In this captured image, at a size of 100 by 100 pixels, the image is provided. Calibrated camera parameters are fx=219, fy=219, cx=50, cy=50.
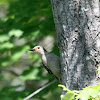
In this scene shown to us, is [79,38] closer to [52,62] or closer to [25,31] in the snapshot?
[52,62]

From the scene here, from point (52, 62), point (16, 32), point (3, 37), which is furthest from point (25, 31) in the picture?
point (52, 62)

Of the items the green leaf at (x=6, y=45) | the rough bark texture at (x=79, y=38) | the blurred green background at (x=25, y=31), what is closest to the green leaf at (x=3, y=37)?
the blurred green background at (x=25, y=31)

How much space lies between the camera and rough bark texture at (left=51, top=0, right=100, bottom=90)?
3385mm

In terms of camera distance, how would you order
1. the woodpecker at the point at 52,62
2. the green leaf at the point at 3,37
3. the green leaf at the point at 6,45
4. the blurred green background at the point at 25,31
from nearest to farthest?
the woodpecker at the point at 52,62 < the blurred green background at the point at 25,31 < the green leaf at the point at 3,37 < the green leaf at the point at 6,45

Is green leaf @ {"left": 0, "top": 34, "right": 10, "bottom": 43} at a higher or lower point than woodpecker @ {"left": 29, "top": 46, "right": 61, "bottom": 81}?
higher

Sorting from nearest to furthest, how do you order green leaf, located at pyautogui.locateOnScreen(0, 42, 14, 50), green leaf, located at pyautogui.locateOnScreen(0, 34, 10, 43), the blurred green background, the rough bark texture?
the rough bark texture → the blurred green background → green leaf, located at pyautogui.locateOnScreen(0, 34, 10, 43) → green leaf, located at pyautogui.locateOnScreen(0, 42, 14, 50)

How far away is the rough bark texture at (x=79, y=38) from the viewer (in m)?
3.38

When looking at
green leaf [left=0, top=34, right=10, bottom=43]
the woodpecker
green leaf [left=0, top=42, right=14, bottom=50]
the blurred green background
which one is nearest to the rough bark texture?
the woodpecker

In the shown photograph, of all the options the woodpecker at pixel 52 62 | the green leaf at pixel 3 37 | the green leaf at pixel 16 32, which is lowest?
the woodpecker at pixel 52 62

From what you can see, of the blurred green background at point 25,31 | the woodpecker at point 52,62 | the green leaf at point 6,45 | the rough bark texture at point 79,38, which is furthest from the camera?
the green leaf at point 6,45

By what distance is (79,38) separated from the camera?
11.4ft

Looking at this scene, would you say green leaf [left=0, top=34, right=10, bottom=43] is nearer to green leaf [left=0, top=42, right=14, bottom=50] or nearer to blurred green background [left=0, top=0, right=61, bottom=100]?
blurred green background [left=0, top=0, right=61, bottom=100]

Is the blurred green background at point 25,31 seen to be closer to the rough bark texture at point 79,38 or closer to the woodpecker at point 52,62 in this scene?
the woodpecker at point 52,62

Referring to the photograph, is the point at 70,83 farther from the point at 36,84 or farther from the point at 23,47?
the point at 36,84
